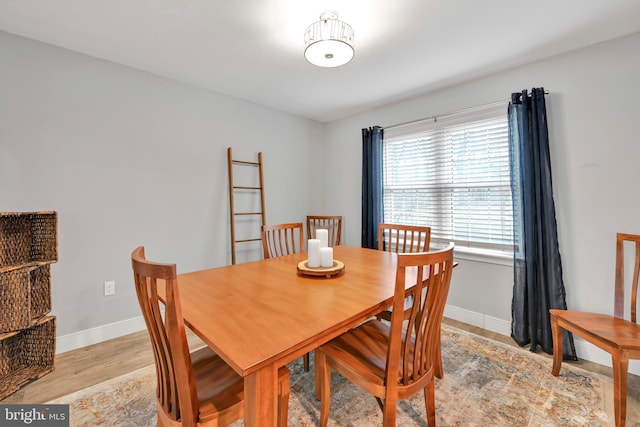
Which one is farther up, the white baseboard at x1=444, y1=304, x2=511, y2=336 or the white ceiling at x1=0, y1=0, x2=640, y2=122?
the white ceiling at x1=0, y1=0, x2=640, y2=122

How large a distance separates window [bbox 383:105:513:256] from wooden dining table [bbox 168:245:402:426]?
140 centimetres

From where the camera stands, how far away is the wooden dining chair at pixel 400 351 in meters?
1.05

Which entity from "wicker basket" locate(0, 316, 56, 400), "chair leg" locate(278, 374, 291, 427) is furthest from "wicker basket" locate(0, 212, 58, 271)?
"chair leg" locate(278, 374, 291, 427)

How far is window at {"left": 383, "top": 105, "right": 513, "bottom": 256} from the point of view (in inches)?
98.2

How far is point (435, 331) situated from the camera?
1.27 meters

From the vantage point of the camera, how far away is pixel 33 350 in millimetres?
1876

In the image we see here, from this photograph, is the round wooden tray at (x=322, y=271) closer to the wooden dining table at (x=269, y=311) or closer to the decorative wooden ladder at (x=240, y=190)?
the wooden dining table at (x=269, y=311)

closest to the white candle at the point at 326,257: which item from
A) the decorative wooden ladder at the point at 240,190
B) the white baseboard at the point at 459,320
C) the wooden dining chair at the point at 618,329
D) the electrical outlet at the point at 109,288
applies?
the wooden dining chair at the point at 618,329

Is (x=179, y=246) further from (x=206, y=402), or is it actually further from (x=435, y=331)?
(x=435, y=331)

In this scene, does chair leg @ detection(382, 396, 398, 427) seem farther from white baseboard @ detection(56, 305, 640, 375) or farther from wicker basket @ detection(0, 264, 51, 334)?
wicker basket @ detection(0, 264, 51, 334)

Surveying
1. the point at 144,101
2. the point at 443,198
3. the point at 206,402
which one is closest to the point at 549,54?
the point at 443,198

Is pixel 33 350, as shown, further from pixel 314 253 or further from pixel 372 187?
Result: pixel 372 187

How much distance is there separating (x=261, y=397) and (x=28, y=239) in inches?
86.4

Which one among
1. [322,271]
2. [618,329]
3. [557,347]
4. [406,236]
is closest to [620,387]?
[618,329]
